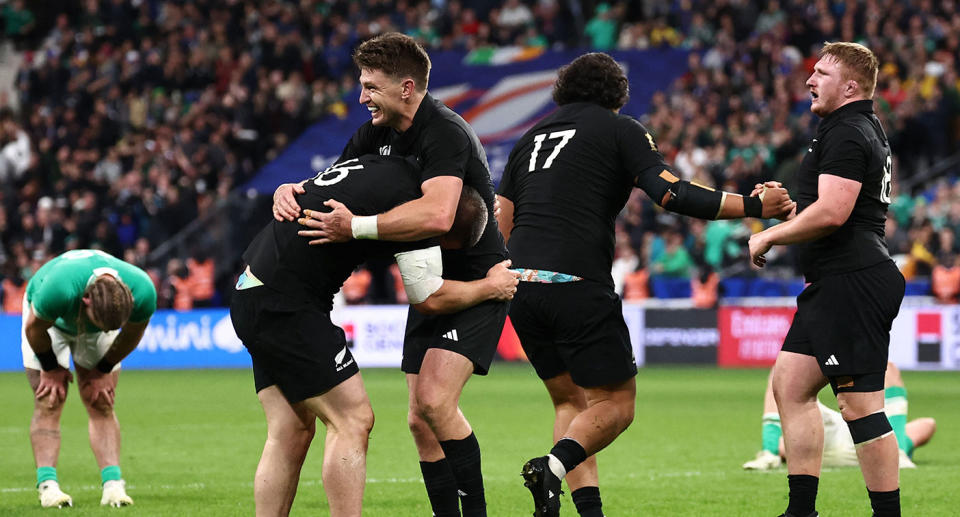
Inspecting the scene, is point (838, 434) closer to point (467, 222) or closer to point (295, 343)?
point (467, 222)

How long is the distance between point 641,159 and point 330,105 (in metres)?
23.2

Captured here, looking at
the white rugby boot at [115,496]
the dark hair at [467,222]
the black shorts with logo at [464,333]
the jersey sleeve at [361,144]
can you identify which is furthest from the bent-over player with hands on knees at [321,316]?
the white rugby boot at [115,496]

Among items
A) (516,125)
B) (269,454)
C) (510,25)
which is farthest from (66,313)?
(510,25)

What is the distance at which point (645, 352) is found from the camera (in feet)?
70.9

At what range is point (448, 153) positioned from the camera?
19.9 feet

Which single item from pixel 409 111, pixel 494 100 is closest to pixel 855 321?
pixel 409 111

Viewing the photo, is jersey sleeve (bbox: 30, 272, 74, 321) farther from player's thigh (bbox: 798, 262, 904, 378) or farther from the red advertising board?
the red advertising board

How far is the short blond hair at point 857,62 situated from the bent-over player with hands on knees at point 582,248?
2.43 feet

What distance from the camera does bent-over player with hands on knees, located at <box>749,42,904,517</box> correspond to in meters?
6.52

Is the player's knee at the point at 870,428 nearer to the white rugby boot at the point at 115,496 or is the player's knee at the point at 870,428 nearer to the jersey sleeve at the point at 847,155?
the jersey sleeve at the point at 847,155

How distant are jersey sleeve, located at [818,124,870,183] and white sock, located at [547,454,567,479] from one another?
1842 millimetres

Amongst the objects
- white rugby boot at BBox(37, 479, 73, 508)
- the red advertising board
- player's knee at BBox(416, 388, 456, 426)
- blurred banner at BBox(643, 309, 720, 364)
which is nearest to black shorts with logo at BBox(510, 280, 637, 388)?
player's knee at BBox(416, 388, 456, 426)

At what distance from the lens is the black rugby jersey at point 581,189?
673 cm

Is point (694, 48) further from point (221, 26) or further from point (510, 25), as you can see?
point (221, 26)
